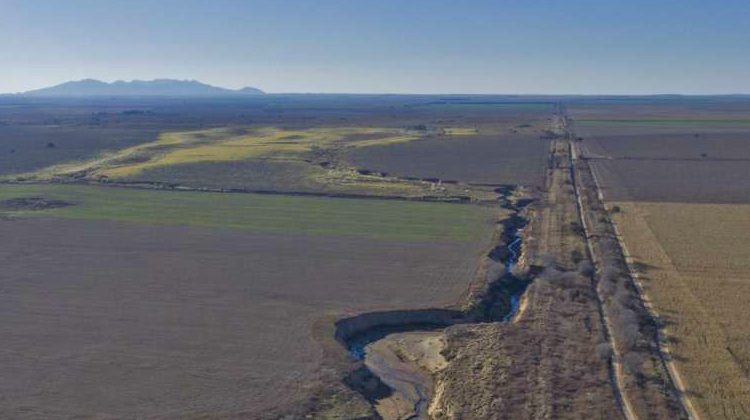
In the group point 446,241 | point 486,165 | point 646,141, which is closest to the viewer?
point 446,241

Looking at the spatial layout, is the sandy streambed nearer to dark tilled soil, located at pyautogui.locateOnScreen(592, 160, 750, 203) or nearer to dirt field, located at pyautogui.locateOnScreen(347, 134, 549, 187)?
dark tilled soil, located at pyautogui.locateOnScreen(592, 160, 750, 203)

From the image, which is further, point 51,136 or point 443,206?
point 51,136

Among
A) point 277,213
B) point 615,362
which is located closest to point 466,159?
point 277,213

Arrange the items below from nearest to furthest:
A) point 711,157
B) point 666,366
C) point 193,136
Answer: point 666,366, point 711,157, point 193,136

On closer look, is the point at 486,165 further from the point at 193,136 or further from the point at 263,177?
the point at 193,136

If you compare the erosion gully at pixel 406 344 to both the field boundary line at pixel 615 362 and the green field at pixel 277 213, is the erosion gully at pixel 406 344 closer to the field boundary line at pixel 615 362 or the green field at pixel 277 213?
the field boundary line at pixel 615 362

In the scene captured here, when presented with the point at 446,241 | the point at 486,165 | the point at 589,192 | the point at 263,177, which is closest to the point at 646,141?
the point at 486,165

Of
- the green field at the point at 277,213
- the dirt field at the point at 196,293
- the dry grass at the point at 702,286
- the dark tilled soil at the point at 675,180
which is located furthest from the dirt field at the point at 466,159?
the dirt field at the point at 196,293

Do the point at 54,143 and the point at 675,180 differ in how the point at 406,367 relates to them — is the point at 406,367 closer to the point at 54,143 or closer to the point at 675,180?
the point at 675,180
